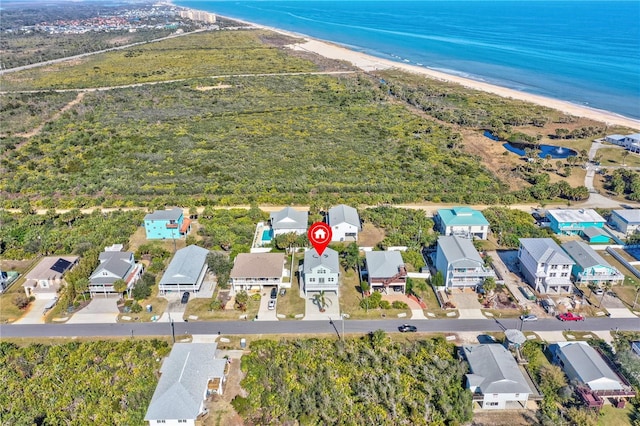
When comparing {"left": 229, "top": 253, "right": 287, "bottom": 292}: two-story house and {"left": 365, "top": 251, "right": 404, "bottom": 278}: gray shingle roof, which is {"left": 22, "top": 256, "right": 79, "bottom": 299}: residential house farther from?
{"left": 365, "top": 251, "right": 404, "bottom": 278}: gray shingle roof

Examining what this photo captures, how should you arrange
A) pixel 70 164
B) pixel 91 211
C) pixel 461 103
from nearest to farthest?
pixel 91 211
pixel 70 164
pixel 461 103

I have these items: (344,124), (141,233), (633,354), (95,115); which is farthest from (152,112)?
(633,354)

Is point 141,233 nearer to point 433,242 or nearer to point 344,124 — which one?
point 433,242

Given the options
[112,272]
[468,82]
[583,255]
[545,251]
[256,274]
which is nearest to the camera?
[112,272]


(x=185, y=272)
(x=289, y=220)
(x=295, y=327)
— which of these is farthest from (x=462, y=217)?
(x=185, y=272)

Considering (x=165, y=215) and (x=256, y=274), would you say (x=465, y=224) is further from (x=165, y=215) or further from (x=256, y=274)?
(x=165, y=215)
